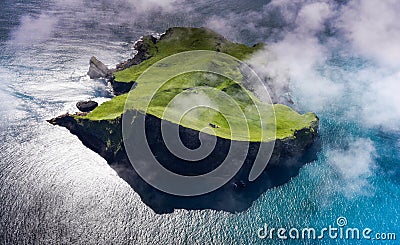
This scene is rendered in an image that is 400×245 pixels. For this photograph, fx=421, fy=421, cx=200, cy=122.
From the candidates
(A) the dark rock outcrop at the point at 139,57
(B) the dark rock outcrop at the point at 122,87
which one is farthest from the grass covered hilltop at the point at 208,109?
(A) the dark rock outcrop at the point at 139,57

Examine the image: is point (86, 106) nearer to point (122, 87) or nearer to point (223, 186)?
point (122, 87)

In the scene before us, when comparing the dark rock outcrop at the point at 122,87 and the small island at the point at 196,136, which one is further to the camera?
the dark rock outcrop at the point at 122,87

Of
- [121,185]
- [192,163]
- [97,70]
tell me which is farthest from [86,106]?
[192,163]

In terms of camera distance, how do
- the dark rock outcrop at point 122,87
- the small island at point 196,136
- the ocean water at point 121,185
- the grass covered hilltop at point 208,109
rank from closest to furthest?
the ocean water at point 121,185 → the small island at point 196,136 → the grass covered hilltop at point 208,109 → the dark rock outcrop at point 122,87

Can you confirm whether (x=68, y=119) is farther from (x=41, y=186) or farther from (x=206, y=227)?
(x=206, y=227)

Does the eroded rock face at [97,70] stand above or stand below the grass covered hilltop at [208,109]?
below

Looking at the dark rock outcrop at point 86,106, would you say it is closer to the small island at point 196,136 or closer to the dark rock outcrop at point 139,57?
the small island at point 196,136

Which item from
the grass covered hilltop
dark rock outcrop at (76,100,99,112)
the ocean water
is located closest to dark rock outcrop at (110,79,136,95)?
the grass covered hilltop
